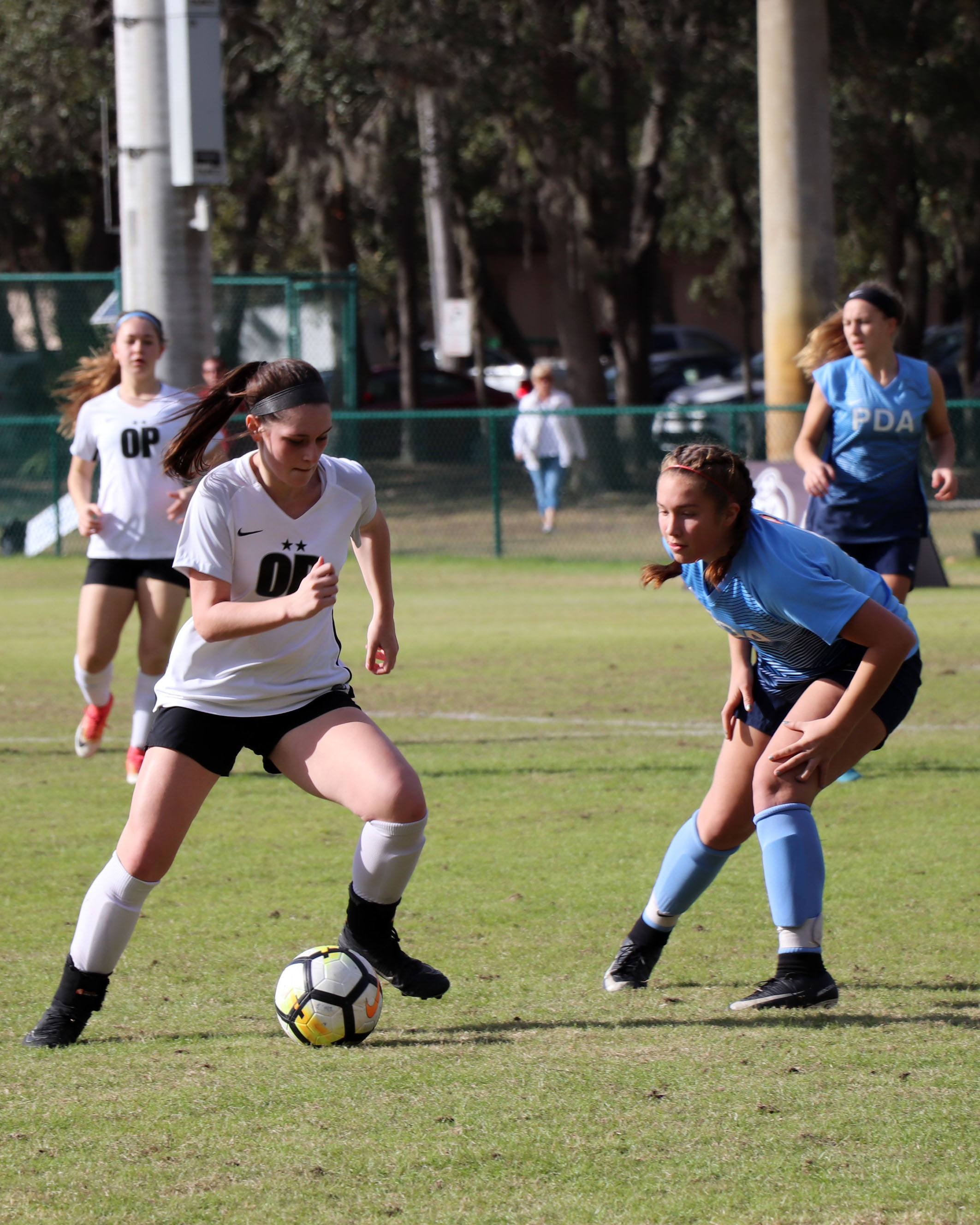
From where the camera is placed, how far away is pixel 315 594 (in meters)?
4.02

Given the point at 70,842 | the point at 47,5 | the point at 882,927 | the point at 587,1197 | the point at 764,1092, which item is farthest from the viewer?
the point at 47,5

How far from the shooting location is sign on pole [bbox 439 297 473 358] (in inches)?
1027

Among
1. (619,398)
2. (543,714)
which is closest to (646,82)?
(619,398)

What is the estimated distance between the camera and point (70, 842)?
6797mm

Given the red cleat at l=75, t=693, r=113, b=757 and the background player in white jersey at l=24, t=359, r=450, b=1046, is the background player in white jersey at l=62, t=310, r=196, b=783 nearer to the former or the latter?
the red cleat at l=75, t=693, r=113, b=757

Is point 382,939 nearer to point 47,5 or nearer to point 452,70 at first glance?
point 452,70

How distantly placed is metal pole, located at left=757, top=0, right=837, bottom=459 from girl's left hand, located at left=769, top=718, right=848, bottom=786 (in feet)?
46.4

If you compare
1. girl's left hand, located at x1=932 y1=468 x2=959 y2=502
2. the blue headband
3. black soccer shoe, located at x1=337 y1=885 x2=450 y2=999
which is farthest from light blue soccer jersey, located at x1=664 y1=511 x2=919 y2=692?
the blue headband

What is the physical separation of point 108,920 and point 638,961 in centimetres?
154

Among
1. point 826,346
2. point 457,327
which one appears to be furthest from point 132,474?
point 457,327

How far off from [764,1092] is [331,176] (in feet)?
84.3

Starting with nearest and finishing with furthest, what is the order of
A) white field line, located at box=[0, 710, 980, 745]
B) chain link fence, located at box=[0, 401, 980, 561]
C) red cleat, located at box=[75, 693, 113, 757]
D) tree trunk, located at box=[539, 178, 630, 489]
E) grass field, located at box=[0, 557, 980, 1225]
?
grass field, located at box=[0, 557, 980, 1225], red cleat, located at box=[75, 693, 113, 757], white field line, located at box=[0, 710, 980, 745], chain link fence, located at box=[0, 401, 980, 561], tree trunk, located at box=[539, 178, 630, 489]

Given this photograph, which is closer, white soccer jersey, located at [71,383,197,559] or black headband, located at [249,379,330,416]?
black headband, located at [249,379,330,416]

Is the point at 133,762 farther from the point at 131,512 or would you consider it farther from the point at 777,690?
the point at 777,690
